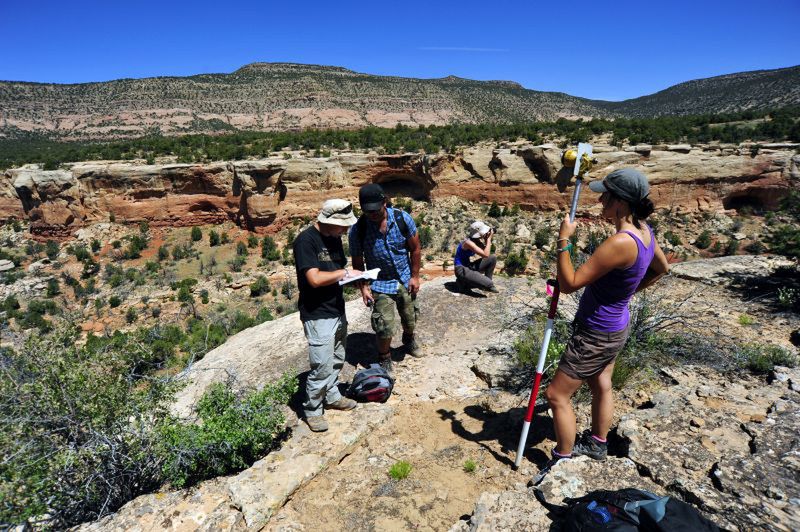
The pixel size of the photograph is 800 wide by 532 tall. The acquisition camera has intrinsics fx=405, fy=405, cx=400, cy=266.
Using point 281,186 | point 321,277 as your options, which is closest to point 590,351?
point 321,277

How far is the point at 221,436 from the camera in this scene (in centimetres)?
303

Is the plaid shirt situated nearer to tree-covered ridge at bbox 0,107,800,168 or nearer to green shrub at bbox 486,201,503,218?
green shrub at bbox 486,201,503,218

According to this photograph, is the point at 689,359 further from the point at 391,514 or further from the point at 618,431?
the point at 391,514

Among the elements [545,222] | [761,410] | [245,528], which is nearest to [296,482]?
[245,528]

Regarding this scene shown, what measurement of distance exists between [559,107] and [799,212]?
173 ft

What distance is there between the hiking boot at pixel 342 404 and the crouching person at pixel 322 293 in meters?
0.20

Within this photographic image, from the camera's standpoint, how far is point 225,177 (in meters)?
19.0

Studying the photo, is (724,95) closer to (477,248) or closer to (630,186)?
(477,248)

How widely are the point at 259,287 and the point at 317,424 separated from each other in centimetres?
1143

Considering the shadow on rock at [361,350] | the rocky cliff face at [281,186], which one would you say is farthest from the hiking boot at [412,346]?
the rocky cliff face at [281,186]

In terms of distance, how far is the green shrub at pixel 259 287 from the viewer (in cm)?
1404

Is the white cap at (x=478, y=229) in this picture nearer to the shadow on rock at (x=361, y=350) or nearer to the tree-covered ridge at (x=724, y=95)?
the shadow on rock at (x=361, y=350)

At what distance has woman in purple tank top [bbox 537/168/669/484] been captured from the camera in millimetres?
2193

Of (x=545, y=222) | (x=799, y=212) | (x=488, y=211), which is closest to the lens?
(x=799, y=212)
